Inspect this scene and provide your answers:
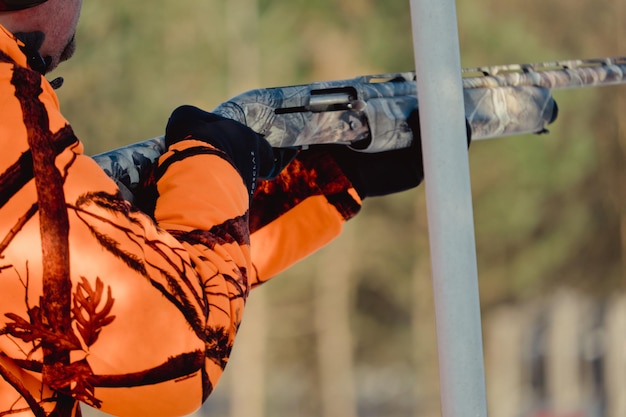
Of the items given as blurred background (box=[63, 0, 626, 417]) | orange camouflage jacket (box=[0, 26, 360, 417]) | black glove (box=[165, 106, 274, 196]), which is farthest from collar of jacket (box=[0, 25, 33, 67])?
blurred background (box=[63, 0, 626, 417])

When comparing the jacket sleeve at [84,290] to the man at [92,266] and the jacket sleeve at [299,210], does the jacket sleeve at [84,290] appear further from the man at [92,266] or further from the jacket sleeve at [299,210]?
the jacket sleeve at [299,210]

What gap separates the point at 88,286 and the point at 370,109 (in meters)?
0.81

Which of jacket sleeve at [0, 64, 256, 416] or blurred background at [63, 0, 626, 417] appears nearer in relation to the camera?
jacket sleeve at [0, 64, 256, 416]

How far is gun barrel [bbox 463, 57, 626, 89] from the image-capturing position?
174cm

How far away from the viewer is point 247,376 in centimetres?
845

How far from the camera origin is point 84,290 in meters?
0.77

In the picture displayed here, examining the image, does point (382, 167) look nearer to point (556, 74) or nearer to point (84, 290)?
point (556, 74)

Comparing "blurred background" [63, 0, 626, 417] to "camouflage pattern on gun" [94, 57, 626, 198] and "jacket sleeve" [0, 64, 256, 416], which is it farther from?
"jacket sleeve" [0, 64, 256, 416]

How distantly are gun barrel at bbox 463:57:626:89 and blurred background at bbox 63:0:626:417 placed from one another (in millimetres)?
6310

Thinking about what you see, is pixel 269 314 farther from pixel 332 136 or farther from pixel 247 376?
pixel 332 136

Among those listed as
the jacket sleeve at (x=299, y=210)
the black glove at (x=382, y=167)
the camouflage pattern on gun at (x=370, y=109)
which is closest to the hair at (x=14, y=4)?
the camouflage pattern on gun at (x=370, y=109)

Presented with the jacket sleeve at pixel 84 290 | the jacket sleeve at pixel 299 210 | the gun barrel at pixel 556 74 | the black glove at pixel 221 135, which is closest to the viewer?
the jacket sleeve at pixel 84 290

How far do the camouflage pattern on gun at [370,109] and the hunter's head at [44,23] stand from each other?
184 millimetres

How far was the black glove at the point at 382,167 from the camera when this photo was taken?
60.7 inches
